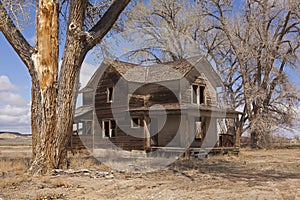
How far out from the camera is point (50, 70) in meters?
10.4

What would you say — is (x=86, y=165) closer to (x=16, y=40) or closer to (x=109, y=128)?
(x=16, y=40)

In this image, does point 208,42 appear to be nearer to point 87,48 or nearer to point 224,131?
point 224,131

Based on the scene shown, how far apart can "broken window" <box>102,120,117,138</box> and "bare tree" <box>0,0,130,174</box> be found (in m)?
13.5

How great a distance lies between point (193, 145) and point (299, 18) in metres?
14.7

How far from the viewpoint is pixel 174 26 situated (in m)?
32.8

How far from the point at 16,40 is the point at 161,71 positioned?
13455mm

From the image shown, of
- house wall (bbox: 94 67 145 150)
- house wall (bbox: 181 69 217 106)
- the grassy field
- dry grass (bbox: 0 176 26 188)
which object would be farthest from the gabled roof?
dry grass (bbox: 0 176 26 188)

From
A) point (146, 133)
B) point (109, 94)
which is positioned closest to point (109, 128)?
point (109, 94)

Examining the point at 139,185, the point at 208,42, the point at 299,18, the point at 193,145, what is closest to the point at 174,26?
the point at 208,42

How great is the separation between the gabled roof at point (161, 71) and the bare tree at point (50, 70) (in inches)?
398

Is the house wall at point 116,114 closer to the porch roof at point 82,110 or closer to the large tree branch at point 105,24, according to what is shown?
the porch roof at point 82,110

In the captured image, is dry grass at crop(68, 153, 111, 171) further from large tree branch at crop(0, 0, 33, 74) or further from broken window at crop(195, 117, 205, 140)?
broken window at crop(195, 117, 205, 140)

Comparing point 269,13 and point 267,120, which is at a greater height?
point 269,13

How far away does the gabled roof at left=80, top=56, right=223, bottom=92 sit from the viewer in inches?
861
